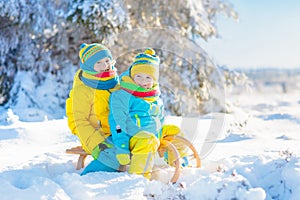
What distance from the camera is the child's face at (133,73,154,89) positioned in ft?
13.2

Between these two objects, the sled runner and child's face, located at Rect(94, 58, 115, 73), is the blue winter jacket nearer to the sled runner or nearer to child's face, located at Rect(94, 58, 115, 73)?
the sled runner

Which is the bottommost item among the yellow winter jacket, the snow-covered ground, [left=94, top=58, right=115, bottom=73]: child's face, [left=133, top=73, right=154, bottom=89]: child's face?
the snow-covered ground

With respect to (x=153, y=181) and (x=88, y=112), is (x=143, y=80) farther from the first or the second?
(x=153, y=181)

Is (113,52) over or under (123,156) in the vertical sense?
over

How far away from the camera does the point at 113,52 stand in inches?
366

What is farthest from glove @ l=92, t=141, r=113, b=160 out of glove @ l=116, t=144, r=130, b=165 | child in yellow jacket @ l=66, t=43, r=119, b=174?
glove @ l=116, t=144, r=130, b=165

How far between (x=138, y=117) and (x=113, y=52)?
5514 mm

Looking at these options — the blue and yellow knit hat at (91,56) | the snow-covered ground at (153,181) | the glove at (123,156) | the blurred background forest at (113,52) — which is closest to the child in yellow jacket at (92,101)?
the blue and yellow knit hat at (91,56)

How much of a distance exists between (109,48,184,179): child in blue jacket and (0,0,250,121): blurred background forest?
462 cm

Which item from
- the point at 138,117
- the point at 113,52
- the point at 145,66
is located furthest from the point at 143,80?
the point at 113,52

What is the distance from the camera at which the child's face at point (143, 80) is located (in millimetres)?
4012

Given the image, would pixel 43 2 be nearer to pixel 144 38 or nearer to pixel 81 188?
pixel 144 38

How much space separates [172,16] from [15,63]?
12.0 feet

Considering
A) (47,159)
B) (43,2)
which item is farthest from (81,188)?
(43,2)
